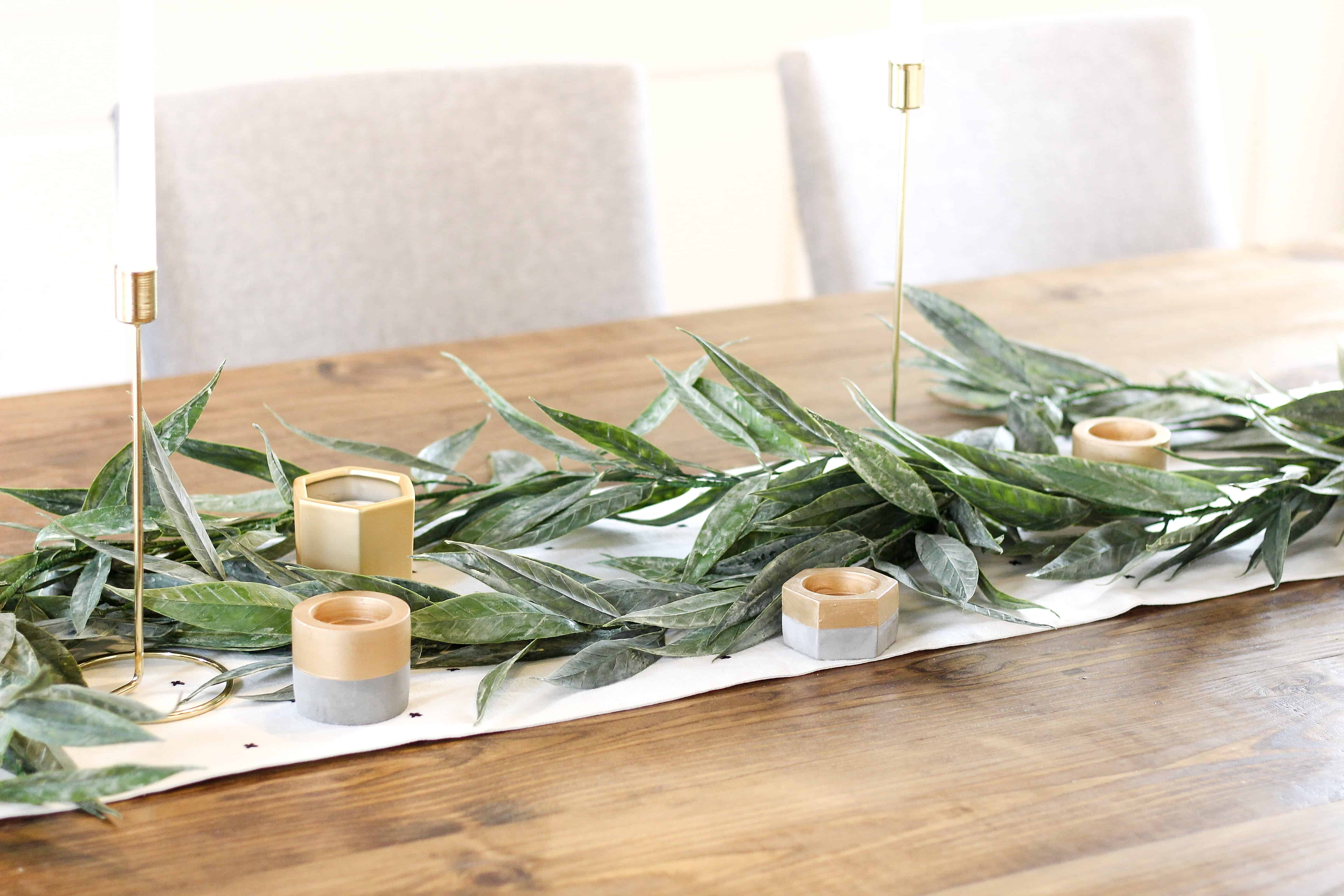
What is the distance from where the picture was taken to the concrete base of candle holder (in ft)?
1.87

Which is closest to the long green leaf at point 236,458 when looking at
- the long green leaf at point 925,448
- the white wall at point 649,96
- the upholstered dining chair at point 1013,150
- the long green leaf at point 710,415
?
the long green leaf at point 710,415

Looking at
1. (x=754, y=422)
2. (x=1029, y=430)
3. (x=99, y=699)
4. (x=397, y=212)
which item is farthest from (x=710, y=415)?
(x=397, y=212)

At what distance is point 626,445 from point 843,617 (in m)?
0.18

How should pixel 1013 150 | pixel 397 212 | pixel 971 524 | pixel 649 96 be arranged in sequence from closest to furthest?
pixel 971 524
pixel 397 212
pixel 1013 150
pixel 649 96

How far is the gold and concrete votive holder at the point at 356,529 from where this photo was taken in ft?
2.14

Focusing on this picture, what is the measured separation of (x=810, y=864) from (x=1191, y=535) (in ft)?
1.14

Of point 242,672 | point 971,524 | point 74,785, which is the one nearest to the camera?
point 74,785

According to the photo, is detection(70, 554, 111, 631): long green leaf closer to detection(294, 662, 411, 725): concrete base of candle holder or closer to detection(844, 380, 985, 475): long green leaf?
detection(294, 662, 411, 725): concrete base of candle holder

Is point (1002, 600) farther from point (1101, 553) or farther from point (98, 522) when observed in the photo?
point (98, 522)

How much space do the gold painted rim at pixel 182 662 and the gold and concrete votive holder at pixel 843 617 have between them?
0.27 meters

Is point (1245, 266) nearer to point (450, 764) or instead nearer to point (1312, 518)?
point (1312, 518)

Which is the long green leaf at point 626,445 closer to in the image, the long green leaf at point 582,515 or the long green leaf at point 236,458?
the long green leaf at point 582,515

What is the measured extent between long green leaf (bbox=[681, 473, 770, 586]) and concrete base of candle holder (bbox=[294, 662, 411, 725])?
16 centimetres

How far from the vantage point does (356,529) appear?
65 centimetres
